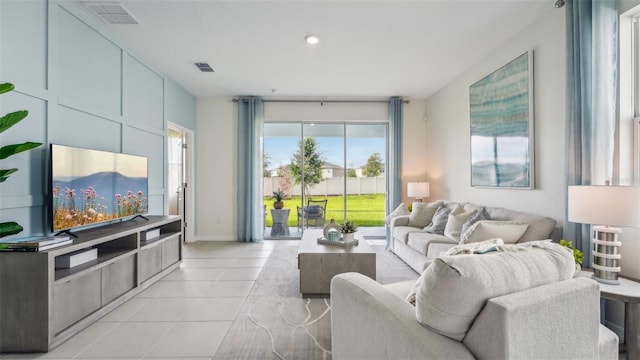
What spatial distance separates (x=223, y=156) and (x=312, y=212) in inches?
81.8

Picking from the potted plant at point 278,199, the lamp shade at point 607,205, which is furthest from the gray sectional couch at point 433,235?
the potted plant at point 278,199

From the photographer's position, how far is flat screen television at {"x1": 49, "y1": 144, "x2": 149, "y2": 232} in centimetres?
238

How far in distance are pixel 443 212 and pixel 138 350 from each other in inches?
143

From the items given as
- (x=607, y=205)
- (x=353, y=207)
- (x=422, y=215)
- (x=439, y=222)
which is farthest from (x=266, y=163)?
(x=607, y=205)

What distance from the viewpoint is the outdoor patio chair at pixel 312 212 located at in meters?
5.85

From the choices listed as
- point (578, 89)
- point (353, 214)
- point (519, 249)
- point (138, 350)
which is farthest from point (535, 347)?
point (353, 214)

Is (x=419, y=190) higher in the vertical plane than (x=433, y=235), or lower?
higher

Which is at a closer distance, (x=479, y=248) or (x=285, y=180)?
(x=479, y=248)

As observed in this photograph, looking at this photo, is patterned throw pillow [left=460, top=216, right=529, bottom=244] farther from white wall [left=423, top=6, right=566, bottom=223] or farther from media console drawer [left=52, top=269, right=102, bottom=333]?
media console drawer [left=52, top=269, right=102, bottom=333]

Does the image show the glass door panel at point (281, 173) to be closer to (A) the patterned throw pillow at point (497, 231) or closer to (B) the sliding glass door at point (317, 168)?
(B) the sliding glass door at point (317, 168)

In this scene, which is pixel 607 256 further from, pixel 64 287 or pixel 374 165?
pixel 374 165

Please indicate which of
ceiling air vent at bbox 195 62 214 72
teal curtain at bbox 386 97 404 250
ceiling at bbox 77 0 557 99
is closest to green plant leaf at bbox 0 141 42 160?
ceiling at bbox 77 0 557 99

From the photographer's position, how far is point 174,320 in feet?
8.14

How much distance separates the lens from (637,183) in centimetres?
209
